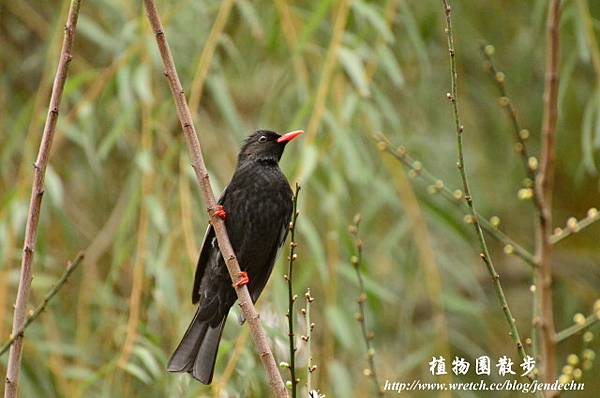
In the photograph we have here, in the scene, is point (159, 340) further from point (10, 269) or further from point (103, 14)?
point (103, 14)

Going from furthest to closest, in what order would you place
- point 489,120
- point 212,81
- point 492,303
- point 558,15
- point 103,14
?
point 492,303 < point 489,120 < point 103,14 < point 212,81 < point 558,15

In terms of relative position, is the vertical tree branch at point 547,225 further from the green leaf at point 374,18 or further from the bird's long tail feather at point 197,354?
the green leaf at point 374,18

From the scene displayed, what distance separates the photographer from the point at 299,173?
3.55m

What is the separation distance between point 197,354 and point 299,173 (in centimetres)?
77

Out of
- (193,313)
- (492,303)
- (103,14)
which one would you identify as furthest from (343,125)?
(492,303)

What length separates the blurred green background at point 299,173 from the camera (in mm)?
3602

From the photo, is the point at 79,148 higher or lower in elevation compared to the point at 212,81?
higher

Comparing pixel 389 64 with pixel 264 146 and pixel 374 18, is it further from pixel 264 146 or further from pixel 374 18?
pixel 264 146

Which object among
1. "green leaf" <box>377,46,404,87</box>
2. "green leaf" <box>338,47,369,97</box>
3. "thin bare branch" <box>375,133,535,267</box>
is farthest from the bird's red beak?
"thin bare branch" <box>375,133,535,267</box>

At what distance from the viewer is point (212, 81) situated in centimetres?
394

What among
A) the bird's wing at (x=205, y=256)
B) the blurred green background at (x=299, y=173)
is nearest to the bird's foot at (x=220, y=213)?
the bird's wing at (x=205, y=256)

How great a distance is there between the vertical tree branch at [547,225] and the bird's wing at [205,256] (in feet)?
5.26

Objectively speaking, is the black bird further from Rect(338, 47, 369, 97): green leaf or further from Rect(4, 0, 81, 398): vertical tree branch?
Rect(4, 0, 81, 398): vertical tree branch

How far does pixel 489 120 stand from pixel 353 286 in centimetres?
139
